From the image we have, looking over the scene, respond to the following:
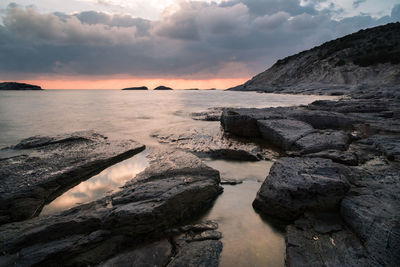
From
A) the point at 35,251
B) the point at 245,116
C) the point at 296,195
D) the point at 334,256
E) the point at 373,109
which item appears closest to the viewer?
the point at 334,256

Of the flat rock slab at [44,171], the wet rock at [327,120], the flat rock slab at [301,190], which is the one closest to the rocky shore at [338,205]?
the flat rock slab at [301,190]

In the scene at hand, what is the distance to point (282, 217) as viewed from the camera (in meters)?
3.25

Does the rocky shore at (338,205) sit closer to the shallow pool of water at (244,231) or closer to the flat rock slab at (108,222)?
the shallow pool of water at (244,231)

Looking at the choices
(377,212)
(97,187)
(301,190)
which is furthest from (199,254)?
(97,187)

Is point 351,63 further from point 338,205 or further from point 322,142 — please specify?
point 338,205

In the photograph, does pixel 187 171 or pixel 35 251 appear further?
pixel 187 171

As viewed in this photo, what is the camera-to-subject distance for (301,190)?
3205 millimetres

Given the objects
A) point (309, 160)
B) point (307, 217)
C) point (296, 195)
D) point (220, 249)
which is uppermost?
point (309, 160)

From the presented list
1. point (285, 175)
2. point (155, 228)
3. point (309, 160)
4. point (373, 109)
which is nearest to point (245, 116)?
point (309, 160)

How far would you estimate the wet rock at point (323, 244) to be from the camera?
231cm

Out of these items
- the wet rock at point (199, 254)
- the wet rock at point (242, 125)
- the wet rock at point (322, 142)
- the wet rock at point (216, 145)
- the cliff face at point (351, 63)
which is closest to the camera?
the wet rock at point (199, 254)

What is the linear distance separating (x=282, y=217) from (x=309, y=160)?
1.45m

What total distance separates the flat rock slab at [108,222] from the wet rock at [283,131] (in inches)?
142

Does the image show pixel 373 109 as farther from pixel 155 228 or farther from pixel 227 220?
pixel 155 228
